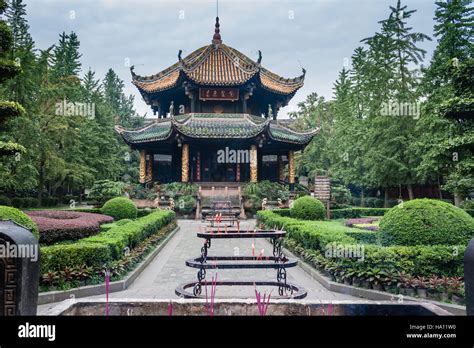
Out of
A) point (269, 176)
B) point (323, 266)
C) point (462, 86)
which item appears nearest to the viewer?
point (323, 266)

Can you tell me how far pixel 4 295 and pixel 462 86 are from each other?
15.8 metres

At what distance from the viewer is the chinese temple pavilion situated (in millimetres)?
25828

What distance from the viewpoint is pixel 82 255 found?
6766 mm

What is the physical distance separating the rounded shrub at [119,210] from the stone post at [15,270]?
13926mm

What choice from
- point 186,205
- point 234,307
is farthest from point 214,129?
point 234,307

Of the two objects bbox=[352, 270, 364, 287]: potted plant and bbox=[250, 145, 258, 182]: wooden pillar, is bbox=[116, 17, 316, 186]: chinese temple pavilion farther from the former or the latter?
bbox=[352, 270, 364, 287]: potted plant

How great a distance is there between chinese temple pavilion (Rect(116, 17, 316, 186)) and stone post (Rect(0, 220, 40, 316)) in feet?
71.9

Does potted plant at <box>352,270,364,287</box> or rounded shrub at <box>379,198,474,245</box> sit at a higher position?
rounded shrub at <box>379,198,474,245</box>

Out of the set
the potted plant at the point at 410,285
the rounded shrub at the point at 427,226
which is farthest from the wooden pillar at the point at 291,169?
the potted plant at the point at 410,285

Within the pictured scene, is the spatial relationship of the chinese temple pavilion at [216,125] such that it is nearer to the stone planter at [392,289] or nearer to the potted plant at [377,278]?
the potted plant at [377,278]

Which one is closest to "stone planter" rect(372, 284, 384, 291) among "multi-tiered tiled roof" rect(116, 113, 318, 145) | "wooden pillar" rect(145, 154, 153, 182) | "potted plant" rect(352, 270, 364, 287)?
"potted plant" rect(352, 270, 364, 287)
